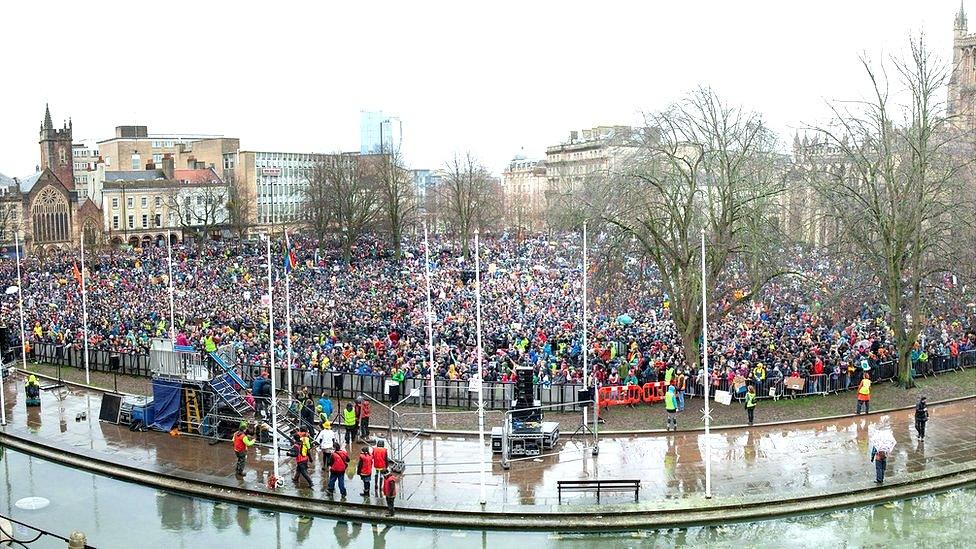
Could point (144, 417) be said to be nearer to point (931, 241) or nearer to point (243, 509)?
point (243, 509)

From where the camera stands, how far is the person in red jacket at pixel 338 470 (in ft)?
64.6

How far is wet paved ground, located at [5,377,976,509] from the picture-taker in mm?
20266

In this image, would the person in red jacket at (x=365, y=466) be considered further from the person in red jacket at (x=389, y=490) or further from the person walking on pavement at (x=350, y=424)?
the person walking on pavement at (x=350, y=424)

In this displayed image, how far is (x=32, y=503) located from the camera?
803 inches

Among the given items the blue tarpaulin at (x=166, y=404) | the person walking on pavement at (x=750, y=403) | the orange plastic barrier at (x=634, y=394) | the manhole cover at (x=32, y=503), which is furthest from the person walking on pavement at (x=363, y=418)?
the person walking on pavement at (x=750, y=403)

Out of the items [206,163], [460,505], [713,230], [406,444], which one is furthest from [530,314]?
[206,163]

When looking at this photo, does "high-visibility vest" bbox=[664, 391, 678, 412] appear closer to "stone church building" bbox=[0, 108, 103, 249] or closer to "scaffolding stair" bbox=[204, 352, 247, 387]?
"scaffolding stair" bbox=[204, 352, 247, 387]

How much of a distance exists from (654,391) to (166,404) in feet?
48.4

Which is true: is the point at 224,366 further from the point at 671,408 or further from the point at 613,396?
the point at 671,408

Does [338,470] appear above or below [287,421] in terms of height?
below

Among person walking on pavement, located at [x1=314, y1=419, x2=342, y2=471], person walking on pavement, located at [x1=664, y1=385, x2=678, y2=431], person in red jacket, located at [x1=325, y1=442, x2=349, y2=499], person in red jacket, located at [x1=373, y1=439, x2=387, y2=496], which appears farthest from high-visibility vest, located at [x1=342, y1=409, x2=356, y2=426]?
person walking on pavement, located at [x1=664, y1=385, x2=678, y2=431]

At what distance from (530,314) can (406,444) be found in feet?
55.6

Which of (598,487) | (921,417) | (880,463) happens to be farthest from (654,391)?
(598,487)

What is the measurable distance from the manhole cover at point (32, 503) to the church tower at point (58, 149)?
94.2 metres
